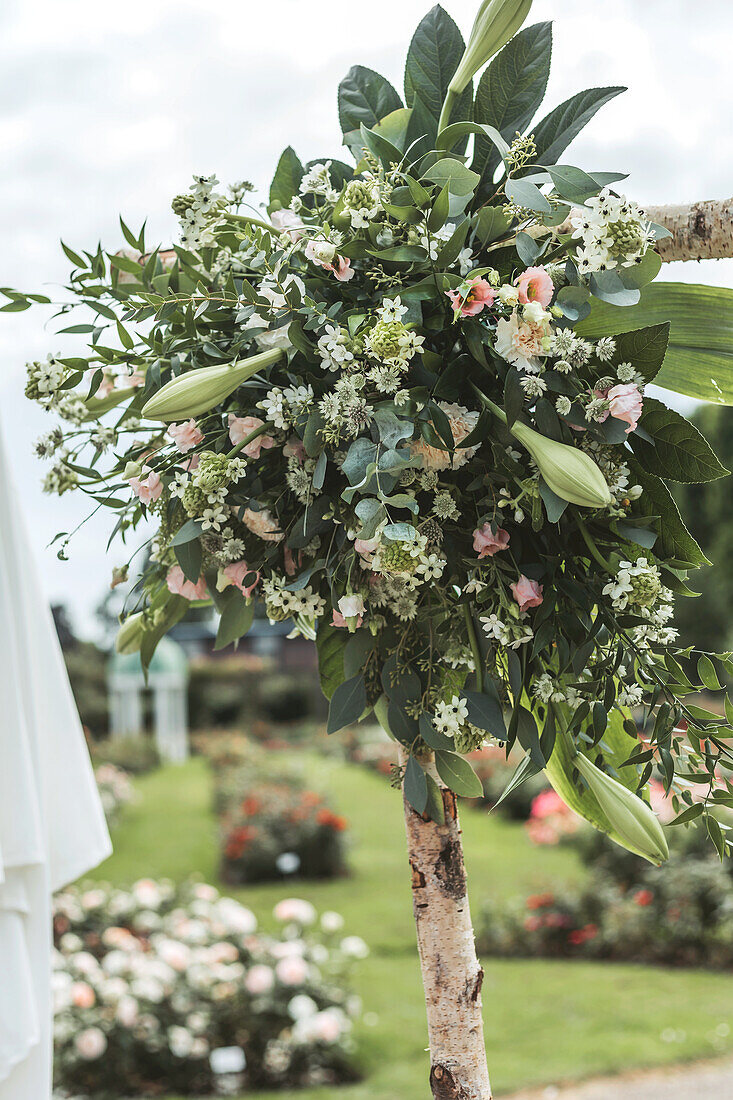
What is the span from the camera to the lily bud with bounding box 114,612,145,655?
972mm

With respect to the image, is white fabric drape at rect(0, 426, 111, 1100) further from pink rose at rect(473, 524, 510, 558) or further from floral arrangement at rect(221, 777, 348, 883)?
floral arrangement at rect(221, 777, 348, 883)

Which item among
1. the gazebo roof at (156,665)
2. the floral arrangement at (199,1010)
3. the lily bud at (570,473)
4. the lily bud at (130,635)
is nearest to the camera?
the lily bud at (570,473)

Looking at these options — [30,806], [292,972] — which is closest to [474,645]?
[30,806]

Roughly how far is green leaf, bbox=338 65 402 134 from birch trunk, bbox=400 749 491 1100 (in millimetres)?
676

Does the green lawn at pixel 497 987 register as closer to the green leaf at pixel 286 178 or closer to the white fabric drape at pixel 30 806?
the white fabric drape at pixel 30 806

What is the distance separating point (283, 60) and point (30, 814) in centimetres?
615

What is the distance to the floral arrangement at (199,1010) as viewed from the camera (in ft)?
12.5

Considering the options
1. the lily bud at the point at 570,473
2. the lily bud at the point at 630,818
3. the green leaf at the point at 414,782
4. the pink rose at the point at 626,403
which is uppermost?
the pink rose at the point at 626,403

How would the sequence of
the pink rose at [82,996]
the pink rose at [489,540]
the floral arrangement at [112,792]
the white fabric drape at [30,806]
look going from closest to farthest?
the pink rose at [489,540]
the white fabric drape at [30,806]
the pink rose at [82,996]
the floral arrangement at [112,792]

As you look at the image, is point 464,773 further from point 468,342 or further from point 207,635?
point 207,635

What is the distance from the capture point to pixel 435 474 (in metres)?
0.75

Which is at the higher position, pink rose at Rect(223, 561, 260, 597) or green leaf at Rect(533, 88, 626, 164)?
green leaf at Rect(533, 88, 626, 164)

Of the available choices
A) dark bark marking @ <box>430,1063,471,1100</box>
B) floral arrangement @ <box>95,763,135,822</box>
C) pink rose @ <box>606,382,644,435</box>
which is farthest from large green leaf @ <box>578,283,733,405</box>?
floral arrangement @ <box>95,763,135,822</box>

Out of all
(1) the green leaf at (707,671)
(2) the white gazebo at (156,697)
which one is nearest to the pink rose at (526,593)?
(1) the green leaf at (707,671)
